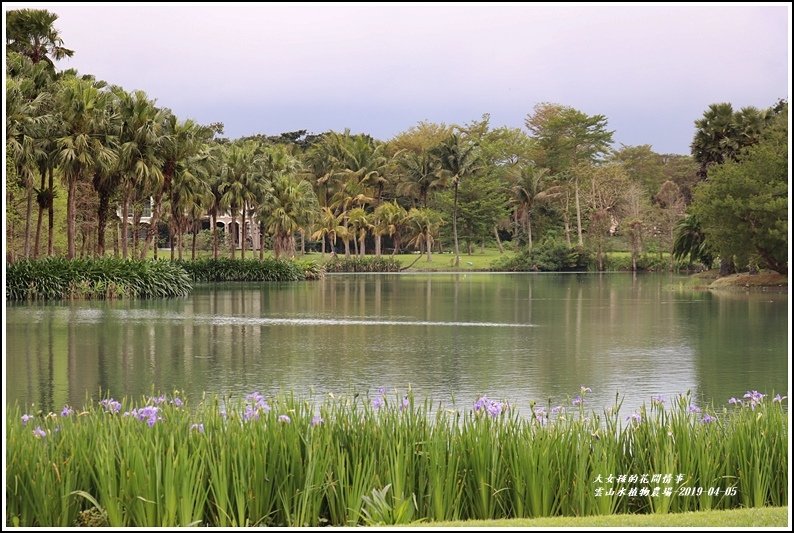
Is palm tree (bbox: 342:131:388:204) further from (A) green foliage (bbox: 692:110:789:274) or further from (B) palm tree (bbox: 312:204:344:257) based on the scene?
(A) green foliage (bbox: 692:110:789:274)

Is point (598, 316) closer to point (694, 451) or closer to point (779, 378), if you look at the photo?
point (779, 378)

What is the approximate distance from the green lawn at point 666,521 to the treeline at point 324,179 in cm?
2984

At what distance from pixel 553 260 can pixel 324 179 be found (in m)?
20.3

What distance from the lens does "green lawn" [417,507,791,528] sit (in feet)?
18.7

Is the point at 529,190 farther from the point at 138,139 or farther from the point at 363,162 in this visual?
the point at 138,139

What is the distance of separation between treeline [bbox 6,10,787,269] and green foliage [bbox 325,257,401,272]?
2.98 metres

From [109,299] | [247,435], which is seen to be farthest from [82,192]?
[247,435]

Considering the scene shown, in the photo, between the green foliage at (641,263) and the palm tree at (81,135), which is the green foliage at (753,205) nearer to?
the palm tree at (81,135)

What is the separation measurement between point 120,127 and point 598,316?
2027 cm

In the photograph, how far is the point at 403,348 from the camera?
20859 mm

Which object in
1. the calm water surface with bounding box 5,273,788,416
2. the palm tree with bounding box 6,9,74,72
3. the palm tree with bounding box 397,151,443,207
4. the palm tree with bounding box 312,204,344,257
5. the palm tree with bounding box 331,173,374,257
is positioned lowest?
the calm water surface with bounding box 5,273,788,416

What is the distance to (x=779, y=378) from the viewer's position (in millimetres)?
15766

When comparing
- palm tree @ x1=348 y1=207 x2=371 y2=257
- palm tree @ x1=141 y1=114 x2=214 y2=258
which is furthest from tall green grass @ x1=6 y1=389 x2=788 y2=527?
palm tree @ x1=348 y1=207 x2=371 y2=257

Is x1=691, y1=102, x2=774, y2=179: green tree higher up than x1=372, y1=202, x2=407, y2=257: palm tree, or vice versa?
x1=691, y1=102, x2=774, y2=179: green tree
